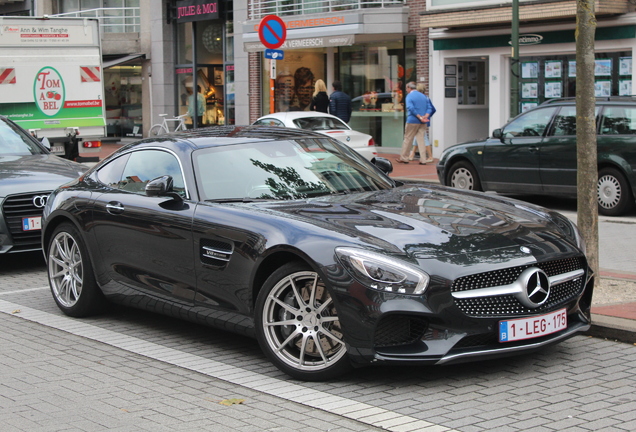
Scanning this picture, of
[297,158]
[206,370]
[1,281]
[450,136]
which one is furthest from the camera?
[450,136]

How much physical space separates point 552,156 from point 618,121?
43.8 inches

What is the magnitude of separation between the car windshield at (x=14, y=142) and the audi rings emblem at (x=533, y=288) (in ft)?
24.3

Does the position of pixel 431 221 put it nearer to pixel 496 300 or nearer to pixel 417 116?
pixel 496 300

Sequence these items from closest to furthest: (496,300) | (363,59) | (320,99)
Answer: (496,300), (320,99), (363,59)

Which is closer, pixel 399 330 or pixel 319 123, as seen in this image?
pixel 399 330

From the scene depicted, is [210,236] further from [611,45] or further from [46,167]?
[611,45]

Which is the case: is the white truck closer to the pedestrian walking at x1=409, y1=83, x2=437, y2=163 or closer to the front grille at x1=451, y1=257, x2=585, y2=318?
the pedestrian walking at x1=409, y1=83, x2=437, y2=163

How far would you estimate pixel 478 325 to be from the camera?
500 centimetres

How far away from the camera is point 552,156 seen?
13758 millimetres

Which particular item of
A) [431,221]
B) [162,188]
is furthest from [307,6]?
[431,221]

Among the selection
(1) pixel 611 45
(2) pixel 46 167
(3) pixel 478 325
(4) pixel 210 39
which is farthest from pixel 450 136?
(3) pixel 478 325

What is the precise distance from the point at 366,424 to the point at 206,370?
1.48m

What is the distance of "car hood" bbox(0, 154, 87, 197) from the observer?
9.34 metres

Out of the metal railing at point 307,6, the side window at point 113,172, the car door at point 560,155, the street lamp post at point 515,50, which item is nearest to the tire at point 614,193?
the car door at point 560,155
